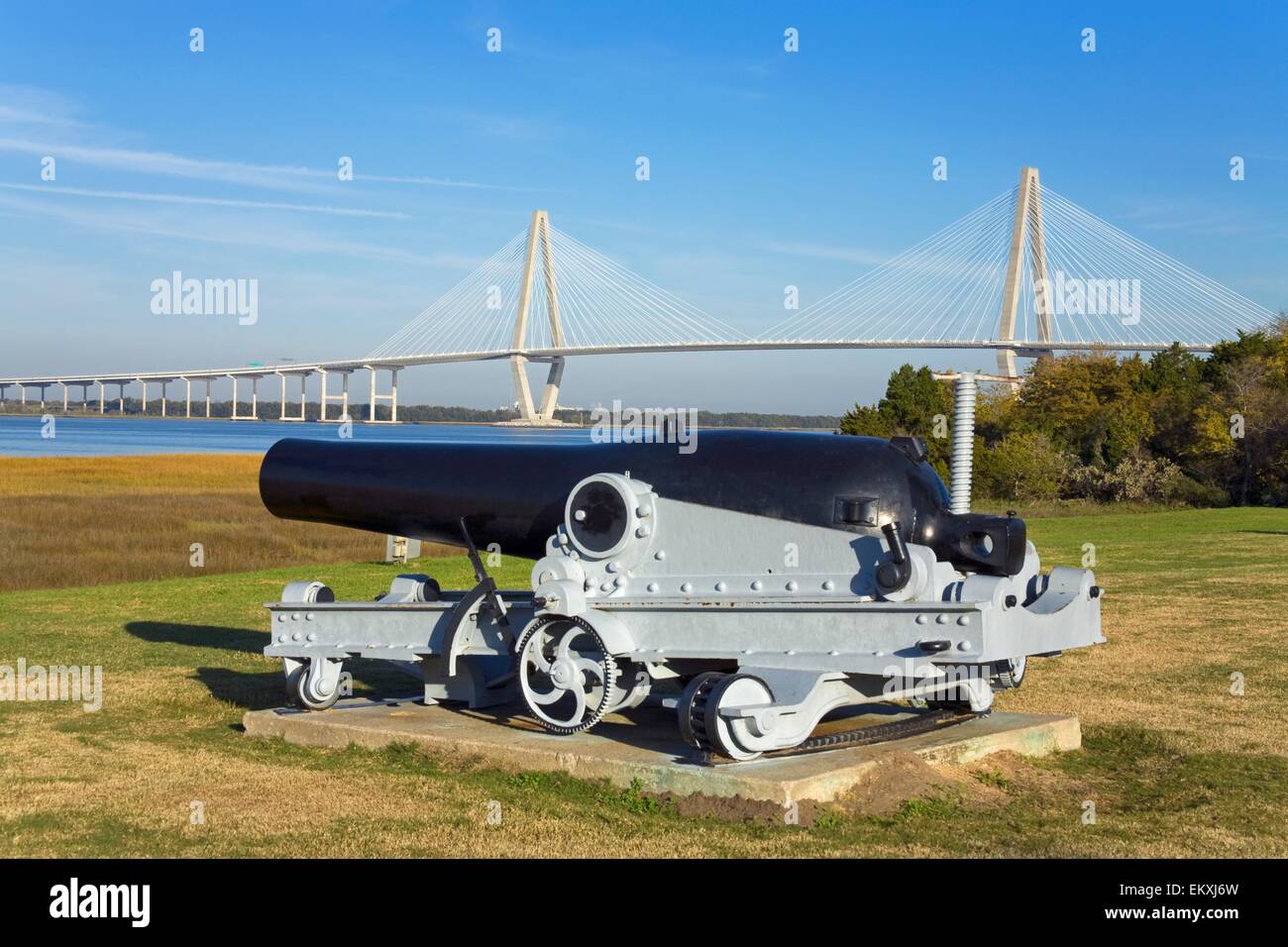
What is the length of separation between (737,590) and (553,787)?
101cm

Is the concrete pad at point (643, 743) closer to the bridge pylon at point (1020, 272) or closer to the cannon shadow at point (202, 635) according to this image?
the cannon shadow at point (202, 635)

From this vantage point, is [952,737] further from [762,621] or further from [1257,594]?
[1257,594]

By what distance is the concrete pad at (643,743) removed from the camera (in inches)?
213

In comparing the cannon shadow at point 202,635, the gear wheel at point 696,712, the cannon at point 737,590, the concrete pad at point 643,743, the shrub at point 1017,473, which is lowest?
the cannon shadow at point 202,635

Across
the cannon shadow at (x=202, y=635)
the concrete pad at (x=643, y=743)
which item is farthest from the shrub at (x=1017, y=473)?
the concrete pad at (x=643, y=743)

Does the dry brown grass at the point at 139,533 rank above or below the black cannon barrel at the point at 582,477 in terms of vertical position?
below

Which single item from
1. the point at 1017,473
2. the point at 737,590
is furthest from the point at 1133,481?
the point at 737,590

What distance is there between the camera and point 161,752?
6.53m

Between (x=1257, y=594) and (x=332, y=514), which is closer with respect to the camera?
(x=332, y=514)

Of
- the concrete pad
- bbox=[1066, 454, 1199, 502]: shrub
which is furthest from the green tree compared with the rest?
the concrete pad

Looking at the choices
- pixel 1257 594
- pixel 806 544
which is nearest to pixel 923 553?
pixel 806 544

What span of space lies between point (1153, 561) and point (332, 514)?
12826 millimetres

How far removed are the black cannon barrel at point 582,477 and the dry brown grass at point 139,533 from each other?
11.2 m

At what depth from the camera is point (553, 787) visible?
18.7ft
